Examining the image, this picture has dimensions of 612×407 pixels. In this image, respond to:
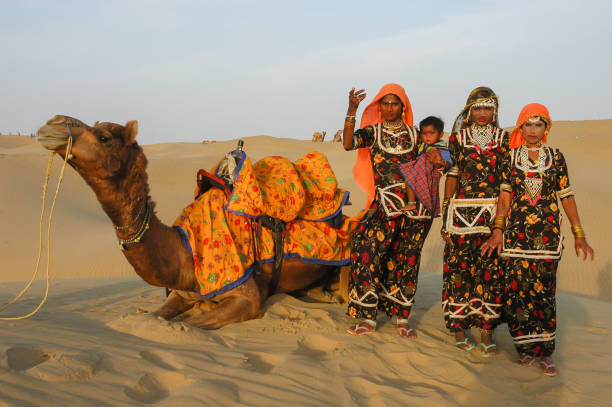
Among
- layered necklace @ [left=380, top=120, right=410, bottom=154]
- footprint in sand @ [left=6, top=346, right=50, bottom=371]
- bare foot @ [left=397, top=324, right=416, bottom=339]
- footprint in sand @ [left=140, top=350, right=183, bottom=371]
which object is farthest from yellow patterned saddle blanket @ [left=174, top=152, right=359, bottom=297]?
footprint in sand @ [left=6, top=346, right=50, bottom=371]

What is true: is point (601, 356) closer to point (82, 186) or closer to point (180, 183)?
point (82, 186)

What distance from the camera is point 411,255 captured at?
4.73 metres

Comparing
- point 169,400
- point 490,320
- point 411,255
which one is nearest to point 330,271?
point 411,255

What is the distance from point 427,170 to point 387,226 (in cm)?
61

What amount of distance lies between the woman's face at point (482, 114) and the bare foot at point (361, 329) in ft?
6.46

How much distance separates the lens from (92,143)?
12.1 feet

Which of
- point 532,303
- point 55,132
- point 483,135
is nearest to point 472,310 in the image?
point 532,303

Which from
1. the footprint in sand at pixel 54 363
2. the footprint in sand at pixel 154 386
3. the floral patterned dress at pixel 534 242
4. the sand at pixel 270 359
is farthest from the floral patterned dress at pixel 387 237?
the footprint in sand at pixel 54 363

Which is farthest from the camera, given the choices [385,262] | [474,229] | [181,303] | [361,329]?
[181,303]

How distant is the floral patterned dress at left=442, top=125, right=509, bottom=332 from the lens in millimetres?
4266

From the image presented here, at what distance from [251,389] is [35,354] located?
4.24ft

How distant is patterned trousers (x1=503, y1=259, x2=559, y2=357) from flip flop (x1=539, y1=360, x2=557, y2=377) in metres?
0.08

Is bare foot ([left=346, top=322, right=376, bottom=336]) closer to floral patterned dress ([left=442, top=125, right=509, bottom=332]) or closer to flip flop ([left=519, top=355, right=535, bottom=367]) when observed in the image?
floral patterned dress ([left=442, top=125, right=509, bottom=332])

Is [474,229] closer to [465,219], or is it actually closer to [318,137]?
[465,219]
